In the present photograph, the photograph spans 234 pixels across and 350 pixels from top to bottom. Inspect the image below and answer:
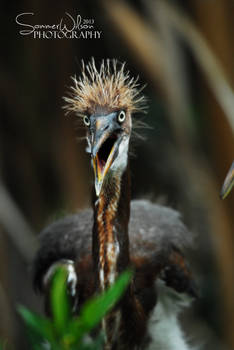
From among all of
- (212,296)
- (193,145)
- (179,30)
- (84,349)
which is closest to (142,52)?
(179,30)

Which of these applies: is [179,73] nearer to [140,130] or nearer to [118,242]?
[140,130]

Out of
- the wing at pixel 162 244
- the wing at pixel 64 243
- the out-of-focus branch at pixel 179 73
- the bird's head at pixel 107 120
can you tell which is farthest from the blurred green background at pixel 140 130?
the bird's head at pixel 107 120

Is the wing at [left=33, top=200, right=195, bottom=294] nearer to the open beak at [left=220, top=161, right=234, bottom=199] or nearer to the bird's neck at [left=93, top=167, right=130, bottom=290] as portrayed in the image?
the bird's neck at [left=93, top=167, right=130, bottom=290]

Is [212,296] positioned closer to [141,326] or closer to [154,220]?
[154,220]

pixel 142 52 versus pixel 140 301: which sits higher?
pixel 142 52

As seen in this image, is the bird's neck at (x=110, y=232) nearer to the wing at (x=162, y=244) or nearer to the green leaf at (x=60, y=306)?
the wing at (x=162, y=244)

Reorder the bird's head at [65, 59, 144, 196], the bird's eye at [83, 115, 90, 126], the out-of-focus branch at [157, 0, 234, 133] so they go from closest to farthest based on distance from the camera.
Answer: the bird's head at [65, 59, 144, 196], the bird's eye at [83, 115, 90, 126], the out-of-focus branch at [157, 0, 234, 133]
